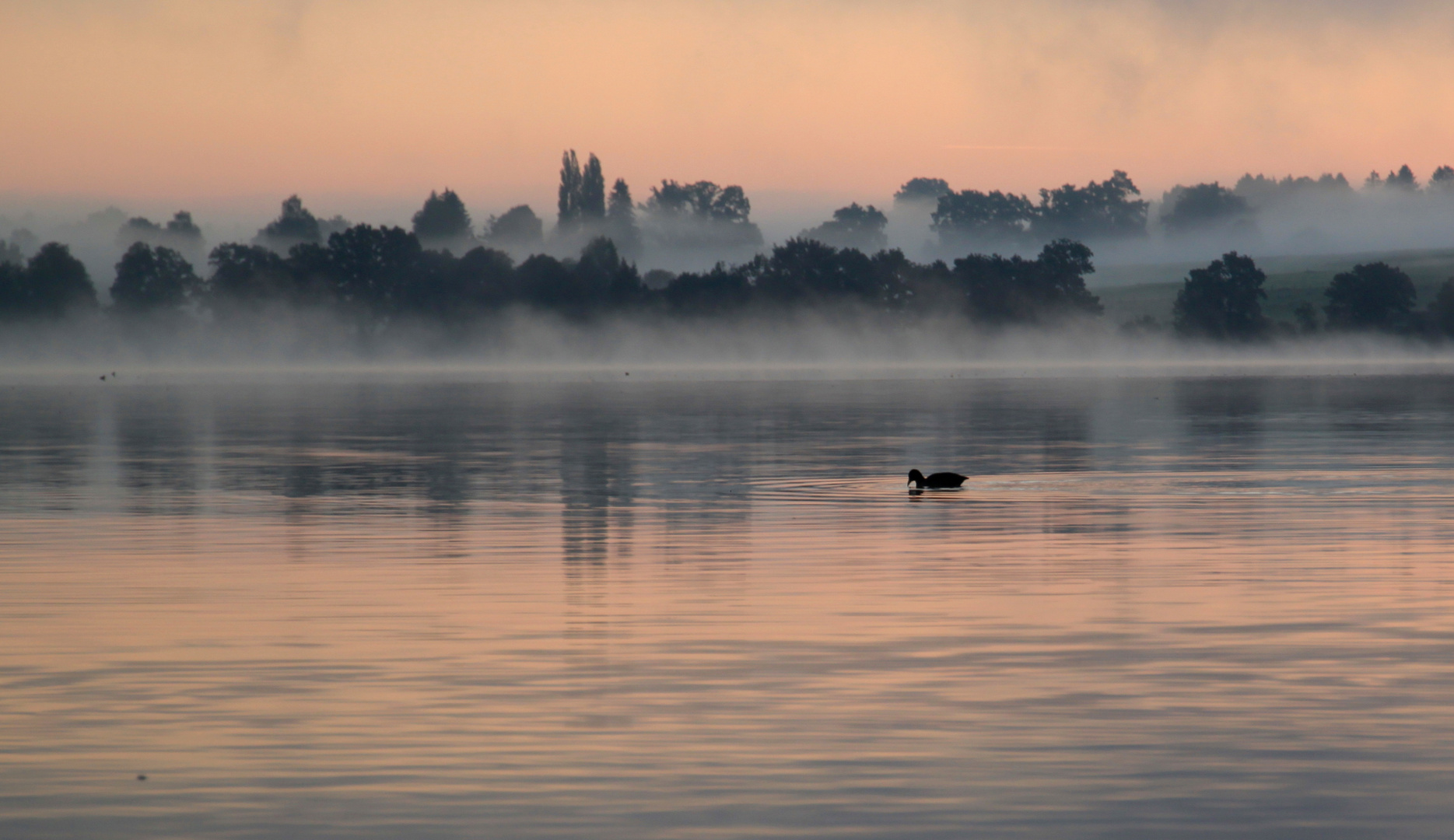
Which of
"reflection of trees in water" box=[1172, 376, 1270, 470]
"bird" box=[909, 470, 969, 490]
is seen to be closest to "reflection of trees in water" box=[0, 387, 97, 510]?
"bird" box=[909, 470, 969, 490]

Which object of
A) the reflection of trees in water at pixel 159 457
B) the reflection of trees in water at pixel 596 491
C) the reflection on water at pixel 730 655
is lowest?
the reflection on water at pixel 730 655

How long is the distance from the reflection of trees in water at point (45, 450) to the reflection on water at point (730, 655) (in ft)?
1.65

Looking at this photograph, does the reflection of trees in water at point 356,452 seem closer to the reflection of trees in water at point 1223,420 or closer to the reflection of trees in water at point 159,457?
the reflection of trees in water at point 159,457

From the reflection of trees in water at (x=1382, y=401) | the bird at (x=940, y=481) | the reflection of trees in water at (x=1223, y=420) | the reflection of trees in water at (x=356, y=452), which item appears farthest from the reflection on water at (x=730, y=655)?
the reflection of trees in water at (x=1382, y=401)

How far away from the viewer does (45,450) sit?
213 feet

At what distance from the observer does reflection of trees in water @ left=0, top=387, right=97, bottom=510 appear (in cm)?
4475

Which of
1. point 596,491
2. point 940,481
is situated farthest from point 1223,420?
point 596,491

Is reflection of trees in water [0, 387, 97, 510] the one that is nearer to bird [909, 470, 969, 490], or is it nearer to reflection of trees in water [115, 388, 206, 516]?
reflection of trees in water [115, 388, 206, 516]

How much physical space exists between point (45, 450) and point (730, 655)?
48.5 metres

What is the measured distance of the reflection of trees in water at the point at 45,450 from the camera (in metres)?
44.8

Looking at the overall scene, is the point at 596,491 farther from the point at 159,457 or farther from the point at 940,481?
the point at 159,457

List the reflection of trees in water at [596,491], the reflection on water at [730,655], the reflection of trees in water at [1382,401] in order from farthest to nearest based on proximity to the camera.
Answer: the reflection of trees in water at [1382,401], the reflection of trees in water at [596,491], the reflection on water at [730,655]

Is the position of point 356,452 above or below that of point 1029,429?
above

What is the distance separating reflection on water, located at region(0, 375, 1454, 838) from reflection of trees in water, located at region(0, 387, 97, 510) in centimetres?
50
